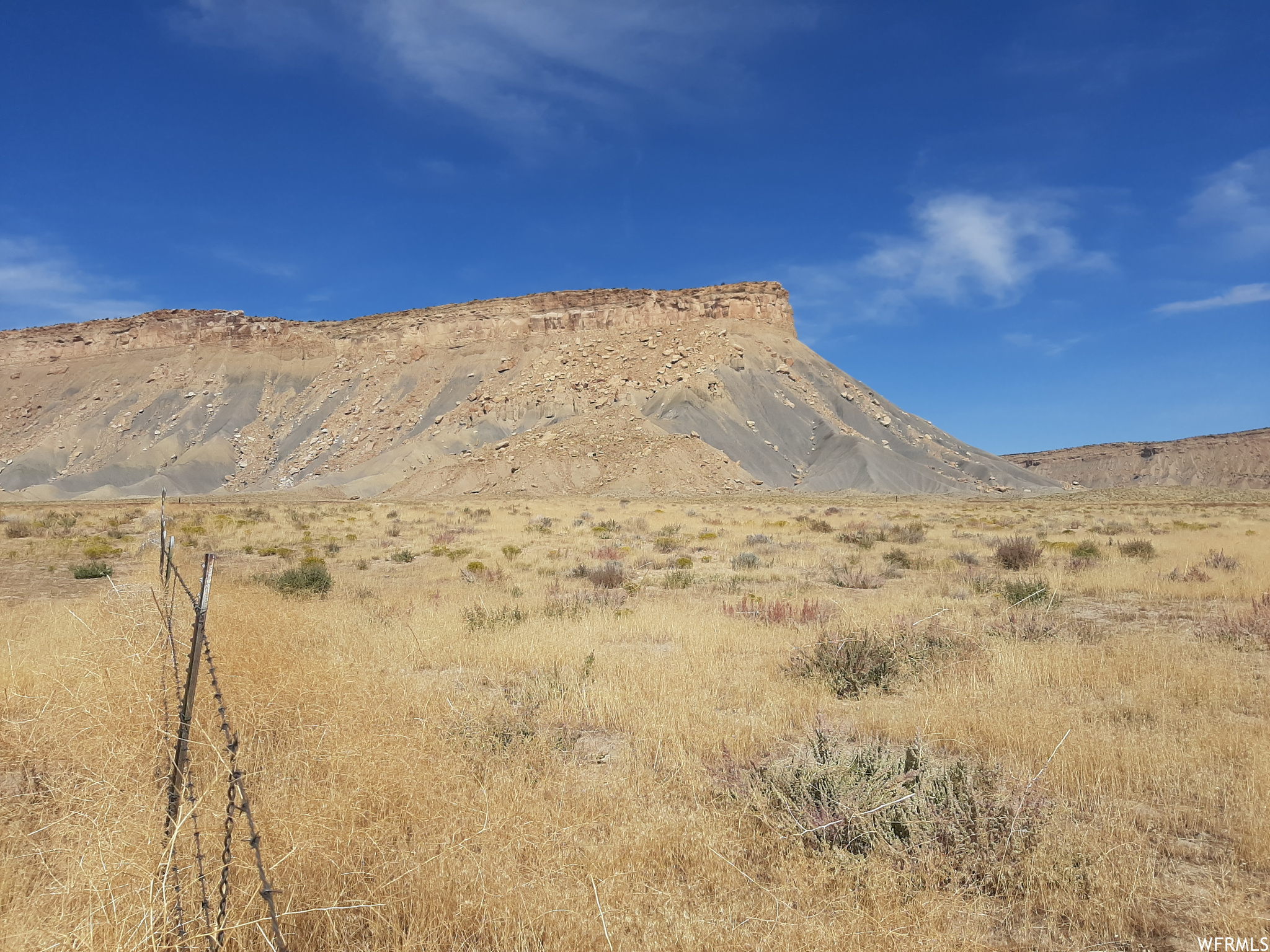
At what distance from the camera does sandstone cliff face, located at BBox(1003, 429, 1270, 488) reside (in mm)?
101938

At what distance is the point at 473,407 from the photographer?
66.2 meters

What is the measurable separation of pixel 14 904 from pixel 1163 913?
432cm

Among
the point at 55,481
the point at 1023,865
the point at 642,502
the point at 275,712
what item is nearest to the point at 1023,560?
the point at 1023,865

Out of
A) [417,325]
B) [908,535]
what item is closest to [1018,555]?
[908,535]

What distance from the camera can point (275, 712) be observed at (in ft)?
11.8

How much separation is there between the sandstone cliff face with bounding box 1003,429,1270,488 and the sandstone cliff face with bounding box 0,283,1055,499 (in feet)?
207

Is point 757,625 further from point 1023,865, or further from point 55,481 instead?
point 55,481

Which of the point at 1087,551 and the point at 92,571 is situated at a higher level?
the point at 1087,551

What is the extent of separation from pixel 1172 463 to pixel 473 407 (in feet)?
375

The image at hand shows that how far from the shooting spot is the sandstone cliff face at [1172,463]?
334ft

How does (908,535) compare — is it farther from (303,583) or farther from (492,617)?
(303,583)

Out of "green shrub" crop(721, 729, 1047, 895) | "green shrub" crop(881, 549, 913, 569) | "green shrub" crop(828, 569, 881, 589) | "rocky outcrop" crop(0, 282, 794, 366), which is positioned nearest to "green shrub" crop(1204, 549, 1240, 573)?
"green shrub" crop(881, 549, 913, 569)

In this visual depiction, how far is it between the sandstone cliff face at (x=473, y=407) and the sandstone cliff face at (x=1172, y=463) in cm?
6309

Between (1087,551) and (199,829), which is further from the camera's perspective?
(1087,551)
